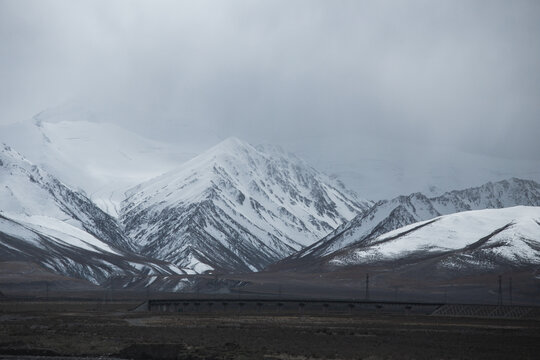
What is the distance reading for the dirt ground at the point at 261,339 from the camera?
80875 millimetres

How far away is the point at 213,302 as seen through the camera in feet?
580

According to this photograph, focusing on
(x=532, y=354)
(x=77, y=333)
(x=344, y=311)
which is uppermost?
(x=344, y=311)

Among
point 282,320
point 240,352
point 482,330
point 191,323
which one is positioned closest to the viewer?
point 240,352

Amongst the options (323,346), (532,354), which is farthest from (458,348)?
(323,346)

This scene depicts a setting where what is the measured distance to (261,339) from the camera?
92812 mm

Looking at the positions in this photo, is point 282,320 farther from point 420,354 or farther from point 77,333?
point 420,354

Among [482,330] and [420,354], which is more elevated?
[482,330]

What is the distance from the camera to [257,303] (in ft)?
575

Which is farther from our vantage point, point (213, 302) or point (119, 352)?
point (213, 302)

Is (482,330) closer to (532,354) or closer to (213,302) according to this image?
(532,354)

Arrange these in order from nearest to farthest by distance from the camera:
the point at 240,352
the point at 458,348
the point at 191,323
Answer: the point at 240,352 < the point at 458,348 < the point at 191,323

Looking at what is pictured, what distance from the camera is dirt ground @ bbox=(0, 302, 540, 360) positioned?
265 feet

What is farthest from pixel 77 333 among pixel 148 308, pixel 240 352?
pixel 148 308

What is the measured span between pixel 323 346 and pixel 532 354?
1907 centimetres
